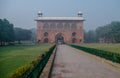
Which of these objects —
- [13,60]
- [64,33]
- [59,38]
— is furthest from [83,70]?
[59,38]

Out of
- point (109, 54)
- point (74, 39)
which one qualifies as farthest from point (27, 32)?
point (109, 54)

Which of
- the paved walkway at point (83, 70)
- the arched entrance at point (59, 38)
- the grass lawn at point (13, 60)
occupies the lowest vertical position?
the paved walkway at point (83, 70)

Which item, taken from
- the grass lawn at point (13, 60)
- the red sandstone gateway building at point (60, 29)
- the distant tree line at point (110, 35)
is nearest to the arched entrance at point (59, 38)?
the red sandstone gateway building at point (60, 29)

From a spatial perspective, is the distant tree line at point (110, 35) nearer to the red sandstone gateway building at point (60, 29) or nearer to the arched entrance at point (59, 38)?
the red sandstone gateway building at point (60, 29)

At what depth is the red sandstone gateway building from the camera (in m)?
73.1

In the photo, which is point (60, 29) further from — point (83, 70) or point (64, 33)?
point (83, 70)

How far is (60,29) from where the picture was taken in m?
74.4

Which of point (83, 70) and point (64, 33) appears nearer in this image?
point (83, 70)

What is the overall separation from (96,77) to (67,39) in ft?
210

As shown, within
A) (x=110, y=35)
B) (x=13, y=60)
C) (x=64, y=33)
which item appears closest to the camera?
(x=13, y=60)

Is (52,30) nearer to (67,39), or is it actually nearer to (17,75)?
(67,39)

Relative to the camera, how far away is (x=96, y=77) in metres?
10.0

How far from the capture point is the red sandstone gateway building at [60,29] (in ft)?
240

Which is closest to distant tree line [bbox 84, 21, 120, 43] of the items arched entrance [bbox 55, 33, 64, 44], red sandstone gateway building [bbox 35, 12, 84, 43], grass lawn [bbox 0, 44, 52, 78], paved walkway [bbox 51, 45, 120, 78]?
red sandstone gateway building [bbox 35, 12, 84, 43]
